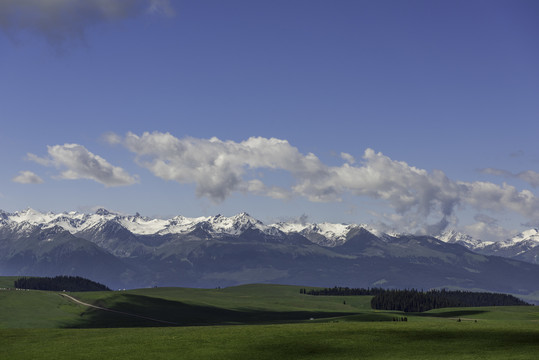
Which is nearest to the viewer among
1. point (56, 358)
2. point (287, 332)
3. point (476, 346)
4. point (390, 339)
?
point (56, 358)

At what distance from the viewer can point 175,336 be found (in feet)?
331

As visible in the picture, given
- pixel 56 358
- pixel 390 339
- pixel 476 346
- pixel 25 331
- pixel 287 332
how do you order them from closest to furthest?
pixel 56 358 → pixel 476 346 → pixel 390 339 → pixel 287 332 → pixel 25 331

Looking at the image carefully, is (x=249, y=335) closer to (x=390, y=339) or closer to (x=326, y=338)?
(x=326, y=338)

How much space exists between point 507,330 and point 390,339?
24.5 m

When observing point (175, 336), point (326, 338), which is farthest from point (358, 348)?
point (175, 336)

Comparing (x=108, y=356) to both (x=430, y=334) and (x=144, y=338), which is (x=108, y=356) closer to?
(x=144, y=338)

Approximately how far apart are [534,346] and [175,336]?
54.6 meters

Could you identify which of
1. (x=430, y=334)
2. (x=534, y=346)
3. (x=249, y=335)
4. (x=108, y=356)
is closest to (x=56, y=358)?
(x=108, y=356)

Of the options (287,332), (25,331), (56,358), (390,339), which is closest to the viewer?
(56,358)

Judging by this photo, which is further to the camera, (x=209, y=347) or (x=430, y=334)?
(x=430, y=334)

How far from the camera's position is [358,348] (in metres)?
87.9

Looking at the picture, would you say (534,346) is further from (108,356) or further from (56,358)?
Answer: (56,358)

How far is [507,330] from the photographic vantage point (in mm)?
105812

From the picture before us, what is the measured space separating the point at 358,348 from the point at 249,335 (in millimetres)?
19925
